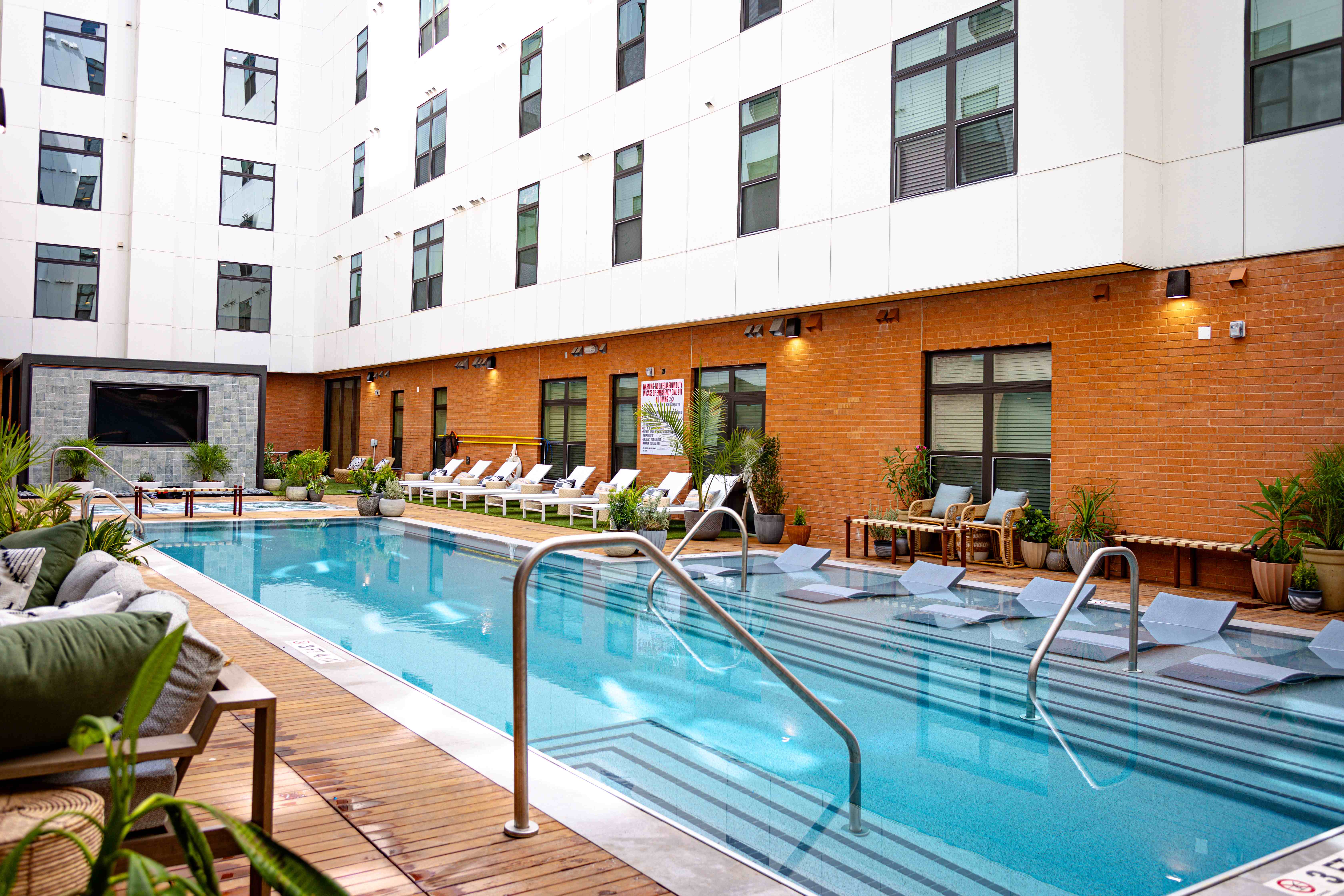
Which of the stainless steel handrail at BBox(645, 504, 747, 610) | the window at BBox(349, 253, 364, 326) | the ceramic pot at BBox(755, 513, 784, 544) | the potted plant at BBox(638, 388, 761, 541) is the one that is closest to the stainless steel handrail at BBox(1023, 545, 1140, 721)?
the stainless steel handrail at BBox(645, 504, 747, 610)

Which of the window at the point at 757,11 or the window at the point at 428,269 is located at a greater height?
the window at the point at 757,11

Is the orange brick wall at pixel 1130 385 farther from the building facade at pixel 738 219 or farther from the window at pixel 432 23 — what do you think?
the window at pixel 432 23

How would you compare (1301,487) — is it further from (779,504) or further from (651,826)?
(651,826)

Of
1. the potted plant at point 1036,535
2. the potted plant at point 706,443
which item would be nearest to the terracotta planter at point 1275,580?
the potted plant at point 1036,535

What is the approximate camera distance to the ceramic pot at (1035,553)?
10.0m

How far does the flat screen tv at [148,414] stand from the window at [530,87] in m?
8.64

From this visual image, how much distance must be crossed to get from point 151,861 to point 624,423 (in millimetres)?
15162

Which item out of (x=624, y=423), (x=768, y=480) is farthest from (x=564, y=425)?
(x=768, y=480)

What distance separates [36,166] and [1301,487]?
2661 centimetres

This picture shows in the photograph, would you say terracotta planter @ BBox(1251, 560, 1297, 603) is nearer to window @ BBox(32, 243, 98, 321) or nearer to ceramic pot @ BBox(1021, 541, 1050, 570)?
ceramic pot @ BBox(1021, 541, 1050, 570)

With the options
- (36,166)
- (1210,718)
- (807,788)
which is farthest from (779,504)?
(36,166)

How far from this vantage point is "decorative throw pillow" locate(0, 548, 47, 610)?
4.46 metres

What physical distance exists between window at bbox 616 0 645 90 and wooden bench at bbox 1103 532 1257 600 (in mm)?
10251

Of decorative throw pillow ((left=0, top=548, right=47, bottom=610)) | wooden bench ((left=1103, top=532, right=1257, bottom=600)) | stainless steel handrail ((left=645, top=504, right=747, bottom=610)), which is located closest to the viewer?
decorative throw pillow ((left=0, top=548, right=47, bottom=610))
